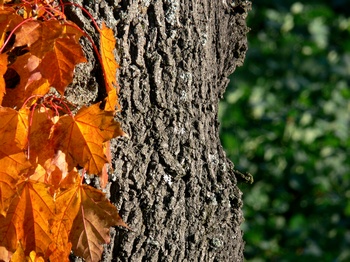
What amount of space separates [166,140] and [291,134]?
8.55 feet

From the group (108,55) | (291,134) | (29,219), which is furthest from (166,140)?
(291,134)

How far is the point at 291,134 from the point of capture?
14.0ft

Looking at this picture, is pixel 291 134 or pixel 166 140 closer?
pixel 166 140

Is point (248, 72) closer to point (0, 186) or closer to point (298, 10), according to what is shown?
point (298, 10)

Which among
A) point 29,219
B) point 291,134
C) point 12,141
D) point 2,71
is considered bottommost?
point 29,219

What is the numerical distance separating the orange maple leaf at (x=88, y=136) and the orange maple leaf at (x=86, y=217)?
0.25ft

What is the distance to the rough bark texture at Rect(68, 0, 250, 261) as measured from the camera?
172 centimetres

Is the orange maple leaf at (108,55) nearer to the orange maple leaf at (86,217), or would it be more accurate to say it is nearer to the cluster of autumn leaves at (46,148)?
the cluster of autumn leaves at (46,148)

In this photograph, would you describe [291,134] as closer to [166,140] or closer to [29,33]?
[166,140]

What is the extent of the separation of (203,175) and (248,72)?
2.46 m

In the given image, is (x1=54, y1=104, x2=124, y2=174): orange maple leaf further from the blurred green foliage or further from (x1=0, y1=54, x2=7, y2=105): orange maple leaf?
the blurred green foliage

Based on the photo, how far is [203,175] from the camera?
1.82 metres

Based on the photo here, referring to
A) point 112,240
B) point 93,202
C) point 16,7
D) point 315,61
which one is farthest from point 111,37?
point 315,61

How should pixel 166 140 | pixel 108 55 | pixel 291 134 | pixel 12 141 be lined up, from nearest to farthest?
pixel 12 141 → pixel 108 55 → pixel 166 140 → pixel 291 134
